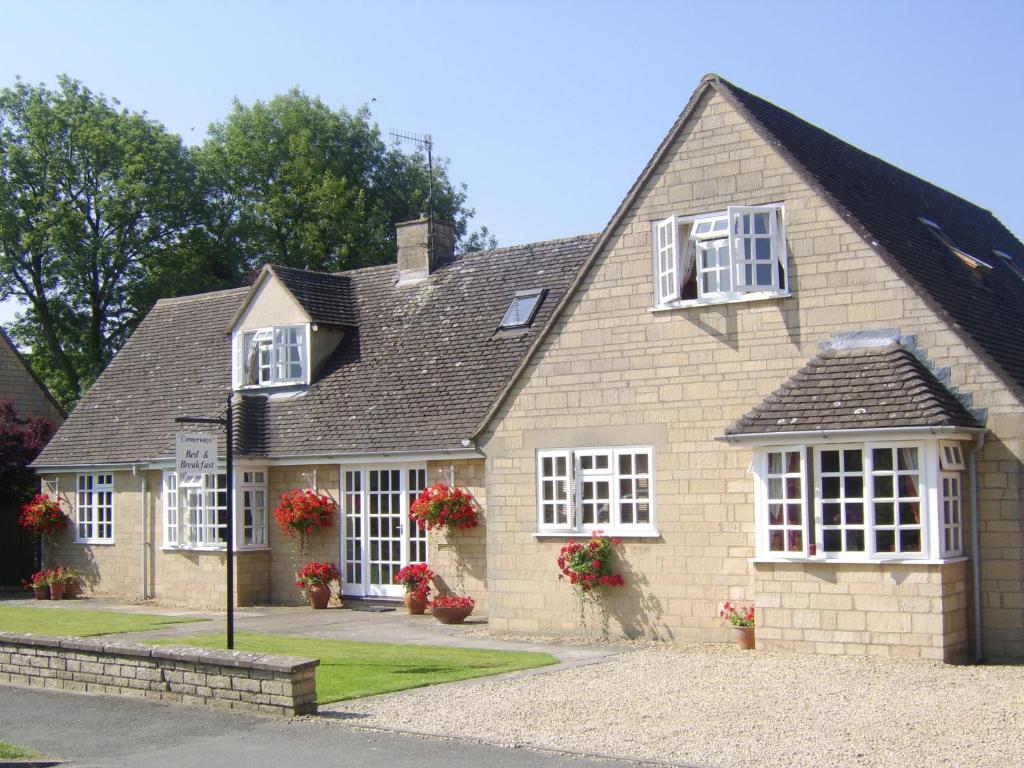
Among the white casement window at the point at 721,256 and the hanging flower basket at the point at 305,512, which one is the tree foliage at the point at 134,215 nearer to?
the hanging flower basket at the point at 305,512

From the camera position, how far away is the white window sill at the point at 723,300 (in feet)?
55.9

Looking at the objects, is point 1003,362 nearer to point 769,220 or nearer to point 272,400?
point 769,220

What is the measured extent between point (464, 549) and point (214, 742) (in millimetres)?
10997

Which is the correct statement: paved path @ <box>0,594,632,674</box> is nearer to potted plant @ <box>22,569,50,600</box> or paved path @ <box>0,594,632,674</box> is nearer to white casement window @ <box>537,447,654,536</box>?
white casement window @ <box>537,447,654,536</box>

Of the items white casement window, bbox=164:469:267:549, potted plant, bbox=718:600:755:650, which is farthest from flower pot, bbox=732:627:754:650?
white casement window, bbox=164:469:267:549

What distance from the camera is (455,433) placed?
2184cm

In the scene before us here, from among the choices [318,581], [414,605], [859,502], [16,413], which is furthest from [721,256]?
[16,413]

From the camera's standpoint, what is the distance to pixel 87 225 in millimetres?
45219

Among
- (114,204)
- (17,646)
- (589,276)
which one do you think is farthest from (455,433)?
(114,204)

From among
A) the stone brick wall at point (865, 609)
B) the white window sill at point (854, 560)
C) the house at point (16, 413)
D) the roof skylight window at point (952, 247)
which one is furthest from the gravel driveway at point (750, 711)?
the house at point (16, 413)

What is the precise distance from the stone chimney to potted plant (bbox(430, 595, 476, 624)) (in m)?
8.86

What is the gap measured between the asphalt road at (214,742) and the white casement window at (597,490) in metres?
7.44

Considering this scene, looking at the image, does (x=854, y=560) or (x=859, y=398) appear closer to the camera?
(x=854, y=560)

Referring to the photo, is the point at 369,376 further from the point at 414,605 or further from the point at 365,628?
the point at 365,628
